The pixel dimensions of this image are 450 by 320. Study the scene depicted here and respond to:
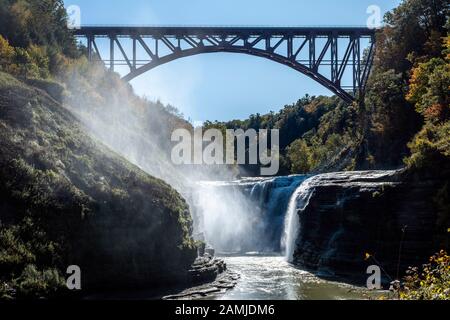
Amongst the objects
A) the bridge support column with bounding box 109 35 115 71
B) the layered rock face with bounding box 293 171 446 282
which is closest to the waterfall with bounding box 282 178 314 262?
the layered rock face with bounding box 293 171 446 282

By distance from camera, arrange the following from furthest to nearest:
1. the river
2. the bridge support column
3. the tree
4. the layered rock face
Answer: the tree, the bridge support column, the layered rock face, the river

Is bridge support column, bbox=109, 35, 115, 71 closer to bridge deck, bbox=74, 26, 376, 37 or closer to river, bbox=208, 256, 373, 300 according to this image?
bridge deck, bbox=74, 26, 376, 37

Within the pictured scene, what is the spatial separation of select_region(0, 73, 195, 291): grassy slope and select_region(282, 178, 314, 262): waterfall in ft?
27.2

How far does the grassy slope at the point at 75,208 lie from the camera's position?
15016mm

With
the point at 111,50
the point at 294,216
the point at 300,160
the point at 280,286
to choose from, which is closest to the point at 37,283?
the point at 280,286

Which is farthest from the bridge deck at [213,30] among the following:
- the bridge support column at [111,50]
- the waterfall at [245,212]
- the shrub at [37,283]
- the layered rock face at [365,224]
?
the shrub at [37,283]

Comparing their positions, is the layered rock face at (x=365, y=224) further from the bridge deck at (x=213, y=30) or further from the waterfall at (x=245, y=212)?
the bridge deck at (x=213, y=30)

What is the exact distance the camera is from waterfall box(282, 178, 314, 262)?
27.1 m

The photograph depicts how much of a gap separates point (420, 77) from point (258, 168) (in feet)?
177

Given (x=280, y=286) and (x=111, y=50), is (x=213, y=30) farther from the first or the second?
(x=280, y=286)

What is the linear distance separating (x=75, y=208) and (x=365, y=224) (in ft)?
41.6

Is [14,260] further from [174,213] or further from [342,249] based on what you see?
[342,249]

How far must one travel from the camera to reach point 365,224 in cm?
2236
